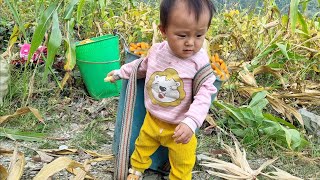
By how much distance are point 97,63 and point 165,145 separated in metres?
0.95

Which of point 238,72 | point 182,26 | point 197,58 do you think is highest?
point 182,26

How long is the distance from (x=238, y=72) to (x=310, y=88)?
1.61 ft

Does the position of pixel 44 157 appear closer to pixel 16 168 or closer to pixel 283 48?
pixel 16 168

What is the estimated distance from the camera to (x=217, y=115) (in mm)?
2453

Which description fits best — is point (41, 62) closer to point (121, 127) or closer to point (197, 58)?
point (121, 127)

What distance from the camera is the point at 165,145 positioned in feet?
6.02

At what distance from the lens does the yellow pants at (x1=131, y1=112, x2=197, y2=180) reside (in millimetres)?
1788

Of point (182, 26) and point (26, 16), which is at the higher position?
point (182, 26)

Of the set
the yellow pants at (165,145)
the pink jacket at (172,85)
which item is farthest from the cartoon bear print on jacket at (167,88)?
the yellow pants at (165,145)

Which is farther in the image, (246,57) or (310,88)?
(246,57)

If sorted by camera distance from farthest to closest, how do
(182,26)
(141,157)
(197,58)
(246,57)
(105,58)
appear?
(246,57)
(105,58)
(141,157)
(197,58)
(182,26)

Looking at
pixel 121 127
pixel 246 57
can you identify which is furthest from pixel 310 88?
pixel 121 127

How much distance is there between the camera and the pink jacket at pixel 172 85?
5.54 ft

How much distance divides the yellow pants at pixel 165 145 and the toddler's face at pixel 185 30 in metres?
0.32
